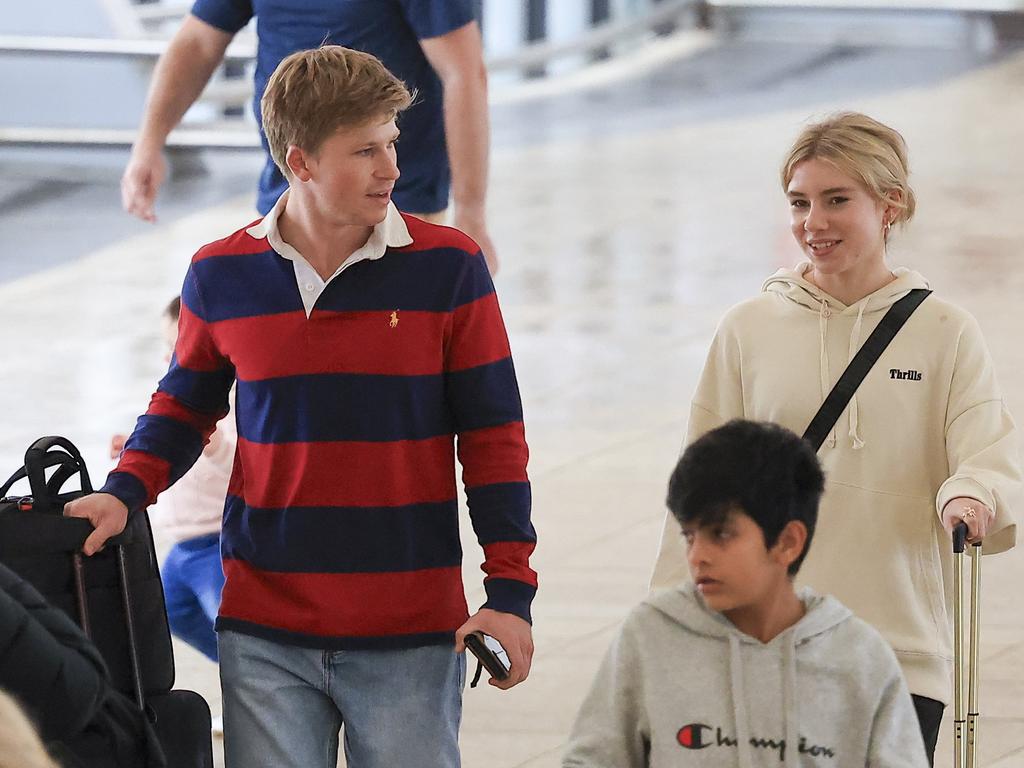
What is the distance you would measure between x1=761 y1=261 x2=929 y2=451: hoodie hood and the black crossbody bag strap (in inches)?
0.5

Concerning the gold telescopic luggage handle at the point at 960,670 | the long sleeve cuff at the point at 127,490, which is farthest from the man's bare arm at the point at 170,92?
the gold telescopic luggage handle at the point at 960,670

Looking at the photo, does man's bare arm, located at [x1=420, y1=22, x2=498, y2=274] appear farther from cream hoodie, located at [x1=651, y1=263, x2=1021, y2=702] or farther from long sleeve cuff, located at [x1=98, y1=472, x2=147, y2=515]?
long sleeve cuff, located at [x1=98, y1=472, x2=147, y2=515]

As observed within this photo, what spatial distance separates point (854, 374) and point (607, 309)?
580 cm

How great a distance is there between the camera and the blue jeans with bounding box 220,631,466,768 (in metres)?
2.86

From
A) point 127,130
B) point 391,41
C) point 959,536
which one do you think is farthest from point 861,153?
point 127,130

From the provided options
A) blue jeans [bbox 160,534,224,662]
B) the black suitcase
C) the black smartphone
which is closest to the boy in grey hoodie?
the black smartphone

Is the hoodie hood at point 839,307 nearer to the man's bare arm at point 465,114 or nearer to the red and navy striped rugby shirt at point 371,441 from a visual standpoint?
the red and navy striped rugby shirt at point 371,441

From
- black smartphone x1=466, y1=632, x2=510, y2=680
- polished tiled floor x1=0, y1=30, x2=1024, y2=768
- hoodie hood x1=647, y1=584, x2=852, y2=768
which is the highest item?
hoodie hood x1=647, y1=584, x2=852, y2=768

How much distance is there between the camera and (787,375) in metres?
3.12

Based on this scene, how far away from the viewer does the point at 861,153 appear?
310cm

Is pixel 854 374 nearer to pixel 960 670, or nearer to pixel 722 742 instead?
pixel 960 670

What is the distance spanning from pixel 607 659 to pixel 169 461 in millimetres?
934

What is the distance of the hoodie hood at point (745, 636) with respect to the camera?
91.6 inches

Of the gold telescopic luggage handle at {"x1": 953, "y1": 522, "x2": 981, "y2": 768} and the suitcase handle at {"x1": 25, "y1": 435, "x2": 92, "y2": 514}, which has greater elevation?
the suitcase handle at {"x1": 25, "y1": 435, "x2": 92, "y2": 514}
